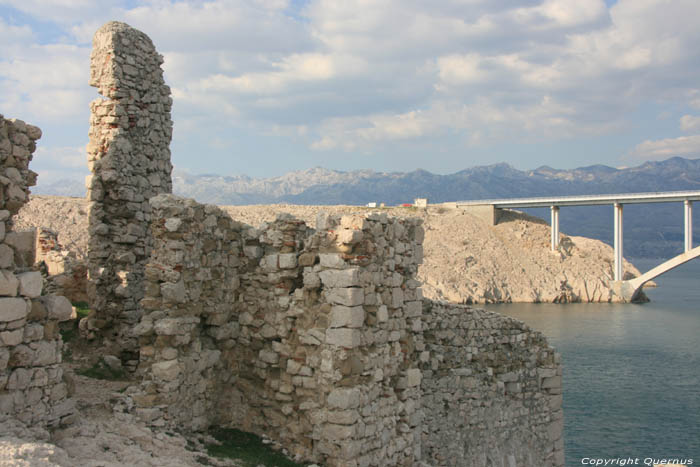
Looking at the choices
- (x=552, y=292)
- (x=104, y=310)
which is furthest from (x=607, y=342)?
(x=104, y=310)

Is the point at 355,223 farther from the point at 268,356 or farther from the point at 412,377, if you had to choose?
the point at 412,377

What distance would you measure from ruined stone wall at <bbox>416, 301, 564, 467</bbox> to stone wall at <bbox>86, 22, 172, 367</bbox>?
5538mm

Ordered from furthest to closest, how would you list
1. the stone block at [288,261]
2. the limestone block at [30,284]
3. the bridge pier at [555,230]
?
1. the bridge pier at [555,230]
2. the stone block at [288,261]
3. the limestone block at [30,284]

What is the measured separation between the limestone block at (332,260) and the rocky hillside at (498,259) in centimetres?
4201

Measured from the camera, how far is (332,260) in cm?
746

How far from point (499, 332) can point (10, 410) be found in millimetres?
8548

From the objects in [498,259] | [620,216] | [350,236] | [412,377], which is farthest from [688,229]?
[350,236]

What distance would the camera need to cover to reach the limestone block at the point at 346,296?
23.8 ft

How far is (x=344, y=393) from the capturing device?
23.6 feet

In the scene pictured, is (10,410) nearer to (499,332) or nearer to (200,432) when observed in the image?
(200,432)

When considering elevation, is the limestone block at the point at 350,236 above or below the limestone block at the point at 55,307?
above

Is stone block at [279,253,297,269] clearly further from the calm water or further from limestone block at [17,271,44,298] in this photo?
the calm water

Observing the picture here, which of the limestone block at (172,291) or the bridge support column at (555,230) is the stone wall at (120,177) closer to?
the limestone block at (172,291)

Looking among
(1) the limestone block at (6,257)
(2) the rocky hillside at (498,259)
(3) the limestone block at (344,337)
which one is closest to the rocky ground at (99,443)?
(1) the limestone block at (6,257)
